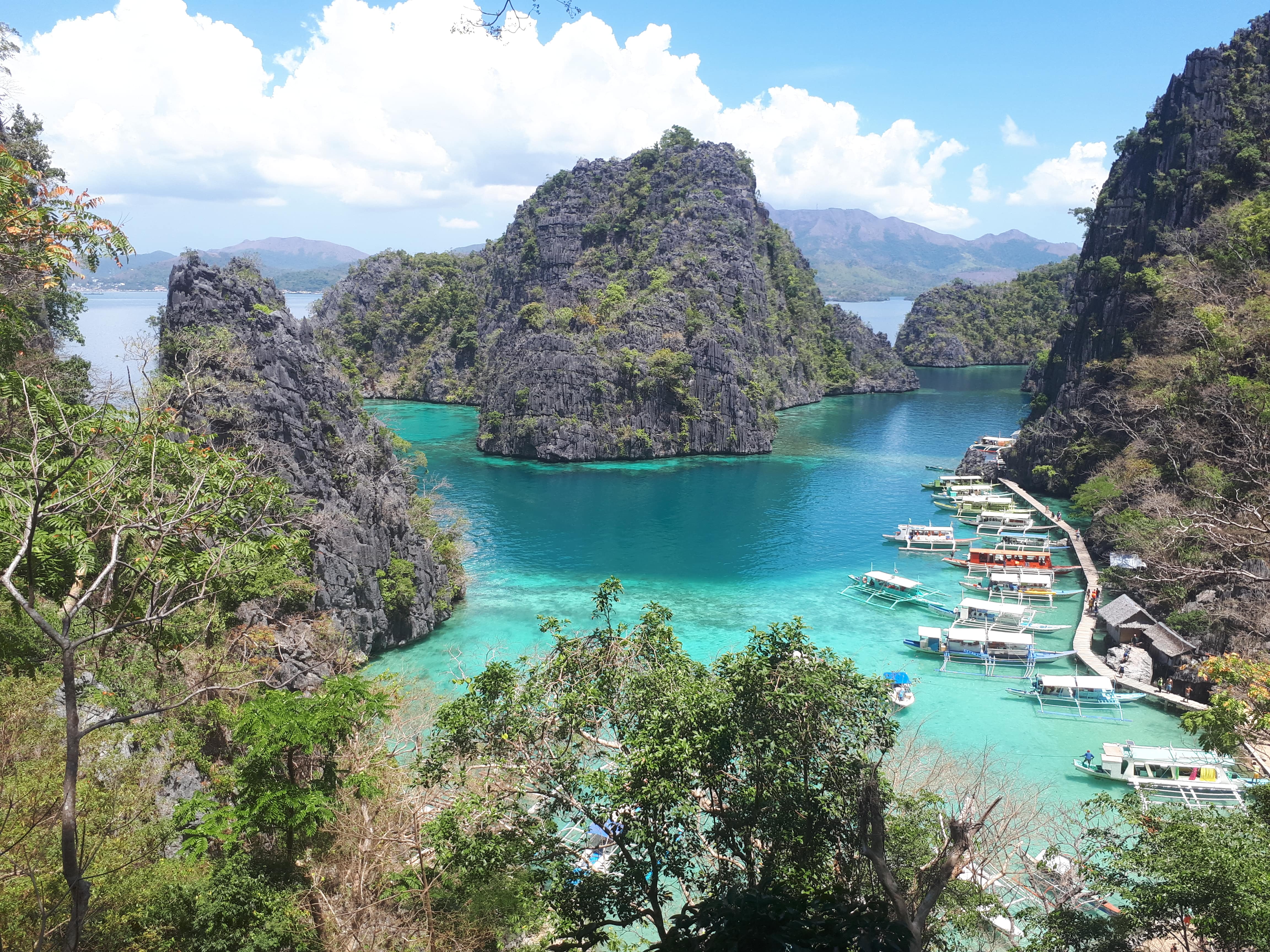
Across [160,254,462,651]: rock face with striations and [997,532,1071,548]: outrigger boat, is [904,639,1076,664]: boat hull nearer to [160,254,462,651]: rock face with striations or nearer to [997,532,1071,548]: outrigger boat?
[997,532,1071,548]: outrigger boat

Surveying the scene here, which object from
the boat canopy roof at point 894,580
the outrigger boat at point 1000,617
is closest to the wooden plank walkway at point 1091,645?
the outrigger boat at point 1000,617

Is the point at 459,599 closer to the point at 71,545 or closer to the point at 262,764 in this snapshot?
the point at 262,764

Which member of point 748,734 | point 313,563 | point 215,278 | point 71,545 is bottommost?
point 313,563

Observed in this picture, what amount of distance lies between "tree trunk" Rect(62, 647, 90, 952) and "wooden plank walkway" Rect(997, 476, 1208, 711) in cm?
2608

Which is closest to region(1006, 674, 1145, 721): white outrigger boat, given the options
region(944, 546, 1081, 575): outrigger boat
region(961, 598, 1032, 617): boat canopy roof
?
region(961, 598, 1032, 617): boat canopy roof

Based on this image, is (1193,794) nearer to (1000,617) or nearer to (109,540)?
(1000,617)

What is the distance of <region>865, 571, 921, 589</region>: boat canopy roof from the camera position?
33.6 m

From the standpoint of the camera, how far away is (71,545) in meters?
9.27

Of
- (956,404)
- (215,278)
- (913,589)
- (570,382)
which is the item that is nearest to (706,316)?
(570,382)

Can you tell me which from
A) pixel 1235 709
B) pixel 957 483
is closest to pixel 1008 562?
pixel 957 483

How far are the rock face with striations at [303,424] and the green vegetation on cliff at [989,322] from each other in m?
119

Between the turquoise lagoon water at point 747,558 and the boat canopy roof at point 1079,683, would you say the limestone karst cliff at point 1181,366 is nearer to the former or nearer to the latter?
the boat canopy roof at point 1079,683

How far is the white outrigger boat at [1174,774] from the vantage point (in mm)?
18500

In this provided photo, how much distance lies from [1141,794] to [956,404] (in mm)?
81958
